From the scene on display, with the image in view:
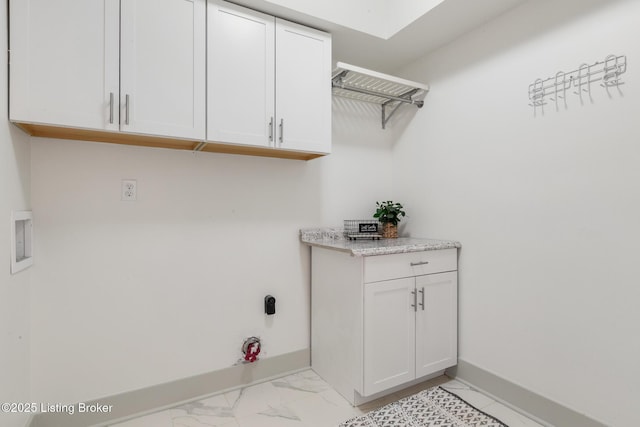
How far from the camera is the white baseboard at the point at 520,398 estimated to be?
1599 millimetres

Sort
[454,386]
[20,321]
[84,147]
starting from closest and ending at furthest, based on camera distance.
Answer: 1. [20,321]
2. [84,147]
3. [454,386]

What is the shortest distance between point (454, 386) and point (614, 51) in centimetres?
198

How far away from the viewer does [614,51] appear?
4.84 ft

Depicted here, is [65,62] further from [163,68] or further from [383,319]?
[383,319]

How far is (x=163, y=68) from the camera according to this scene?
5.07ft

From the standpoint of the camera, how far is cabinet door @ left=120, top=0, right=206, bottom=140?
1472mm

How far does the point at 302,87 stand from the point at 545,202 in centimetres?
147

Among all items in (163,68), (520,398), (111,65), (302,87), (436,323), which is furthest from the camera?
(436,323)

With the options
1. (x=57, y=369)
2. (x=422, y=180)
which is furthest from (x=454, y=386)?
(x=57, y=369)

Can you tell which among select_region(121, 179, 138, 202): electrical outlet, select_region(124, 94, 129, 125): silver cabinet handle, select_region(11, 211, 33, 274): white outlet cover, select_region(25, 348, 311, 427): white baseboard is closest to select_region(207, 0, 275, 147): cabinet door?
select_region(124, 94, 129, 125): silver cabinet handle

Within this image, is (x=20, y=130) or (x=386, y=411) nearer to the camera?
(x=20, y=130)

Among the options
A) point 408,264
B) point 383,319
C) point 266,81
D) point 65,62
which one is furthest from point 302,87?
point 383,319

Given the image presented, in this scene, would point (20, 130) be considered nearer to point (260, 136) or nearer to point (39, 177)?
point (39, 177)

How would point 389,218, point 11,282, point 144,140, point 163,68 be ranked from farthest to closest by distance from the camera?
1. point 389,218
2. point 144,140
3. point 163,68
4. point 11,282
